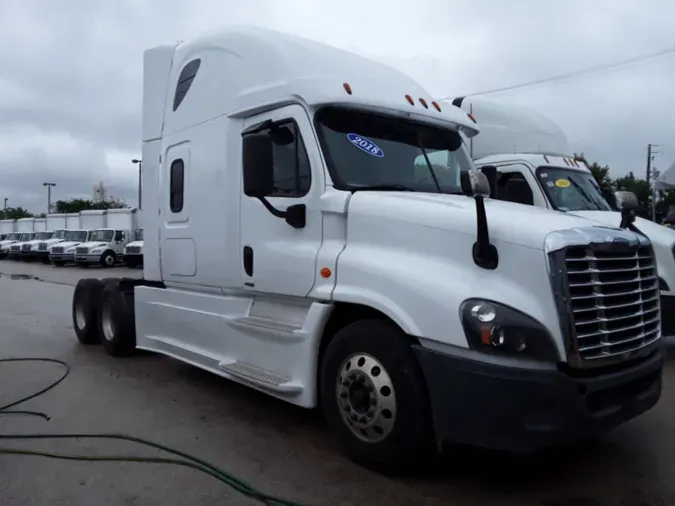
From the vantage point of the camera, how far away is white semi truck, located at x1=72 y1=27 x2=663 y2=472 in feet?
11.7

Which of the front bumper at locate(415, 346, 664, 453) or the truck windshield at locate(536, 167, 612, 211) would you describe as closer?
the front bumper at locate(415, 346, 664, 453)

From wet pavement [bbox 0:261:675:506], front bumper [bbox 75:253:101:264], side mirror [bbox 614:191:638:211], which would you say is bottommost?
wet pavement [bbox 0:261:675:506]

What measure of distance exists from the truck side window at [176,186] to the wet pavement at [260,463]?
1.89 metres

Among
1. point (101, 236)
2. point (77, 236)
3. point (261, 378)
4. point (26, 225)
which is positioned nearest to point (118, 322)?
point (261, 378)

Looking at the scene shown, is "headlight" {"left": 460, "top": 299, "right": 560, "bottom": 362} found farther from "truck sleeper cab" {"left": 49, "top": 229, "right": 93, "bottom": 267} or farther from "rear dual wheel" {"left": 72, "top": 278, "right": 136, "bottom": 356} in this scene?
"truck sleeper cab" {"left": 49, "top": 229, "right": 93, "bottom": 267}

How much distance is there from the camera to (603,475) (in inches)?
165

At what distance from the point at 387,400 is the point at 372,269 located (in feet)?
2.78

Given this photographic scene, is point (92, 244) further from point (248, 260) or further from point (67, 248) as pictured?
point (248, 260)

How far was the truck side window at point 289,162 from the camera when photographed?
15.9 feet

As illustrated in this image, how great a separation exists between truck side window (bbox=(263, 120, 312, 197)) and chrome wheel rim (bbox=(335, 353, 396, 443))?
4.68ft

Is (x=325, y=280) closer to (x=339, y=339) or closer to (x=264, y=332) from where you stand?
(x=339, y=339)

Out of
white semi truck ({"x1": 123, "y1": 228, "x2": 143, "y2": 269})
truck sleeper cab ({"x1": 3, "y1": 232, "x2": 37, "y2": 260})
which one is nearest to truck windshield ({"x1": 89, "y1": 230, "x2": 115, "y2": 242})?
white semi truck ({"x1": 123, "y1": 228, "x2": 143, "y2": 269})

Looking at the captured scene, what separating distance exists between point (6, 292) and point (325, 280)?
1634 cm

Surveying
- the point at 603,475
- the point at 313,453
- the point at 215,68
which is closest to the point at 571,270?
the point at 603,475
